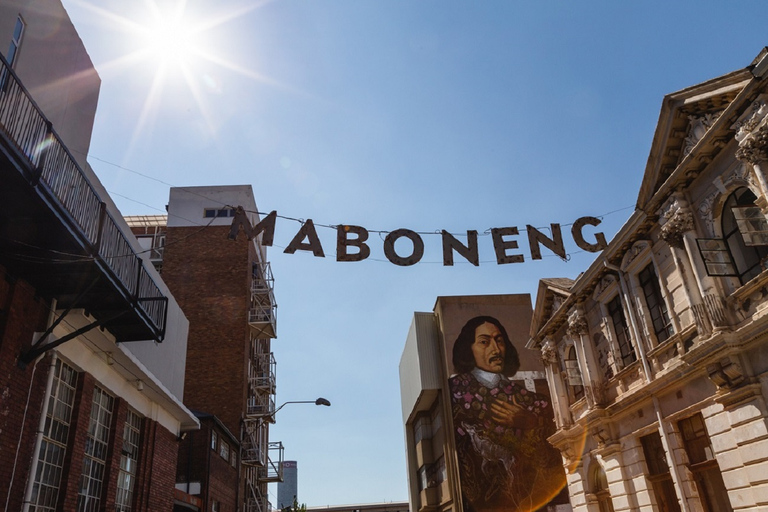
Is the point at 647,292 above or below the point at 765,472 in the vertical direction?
above

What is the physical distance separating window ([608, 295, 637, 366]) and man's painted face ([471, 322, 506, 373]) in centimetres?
2400

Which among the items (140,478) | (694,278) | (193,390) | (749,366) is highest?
(193,390)

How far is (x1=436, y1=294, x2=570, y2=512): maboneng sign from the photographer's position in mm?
37688

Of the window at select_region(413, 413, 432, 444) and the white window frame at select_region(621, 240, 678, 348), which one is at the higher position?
the window at select_region(413, 413, 432, 444)

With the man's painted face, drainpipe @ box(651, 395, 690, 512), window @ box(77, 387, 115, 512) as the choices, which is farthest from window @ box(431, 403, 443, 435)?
window @ box(77, 387, 115, 512)

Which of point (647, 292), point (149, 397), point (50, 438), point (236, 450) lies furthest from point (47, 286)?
point (236, 450)

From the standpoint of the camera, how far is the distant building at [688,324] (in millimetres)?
11734

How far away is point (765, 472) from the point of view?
11336mm

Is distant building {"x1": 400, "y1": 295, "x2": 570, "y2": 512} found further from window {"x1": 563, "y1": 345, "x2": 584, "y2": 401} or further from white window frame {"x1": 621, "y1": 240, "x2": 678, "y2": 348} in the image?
white window frame {"x1": 621, "y1": 240, "x2": 678, "y2": 348}

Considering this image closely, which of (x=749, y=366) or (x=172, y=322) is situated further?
(x=172, y=322)

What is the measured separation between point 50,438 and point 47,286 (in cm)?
296

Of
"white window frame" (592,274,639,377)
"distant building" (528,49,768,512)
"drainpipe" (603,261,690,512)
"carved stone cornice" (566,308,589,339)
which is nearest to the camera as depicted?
"distant building" (528,49,768,512)

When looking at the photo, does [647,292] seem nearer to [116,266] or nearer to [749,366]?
[749,366]

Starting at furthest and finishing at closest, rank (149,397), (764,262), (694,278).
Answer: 1. (149,397)
2. (694,278)
3. (764,262)
